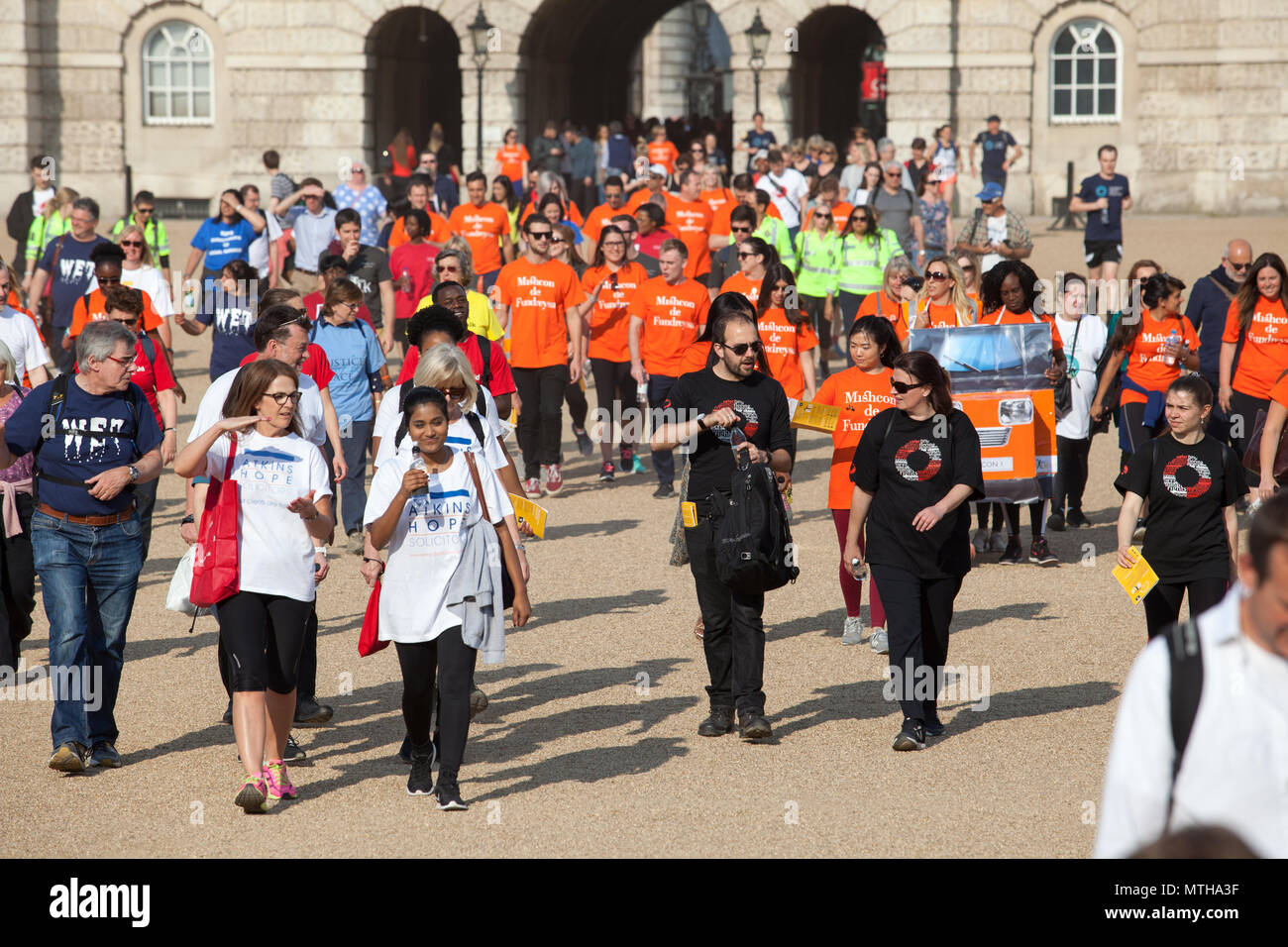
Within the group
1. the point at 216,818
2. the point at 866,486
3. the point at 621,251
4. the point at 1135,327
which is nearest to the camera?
the point at 216,818

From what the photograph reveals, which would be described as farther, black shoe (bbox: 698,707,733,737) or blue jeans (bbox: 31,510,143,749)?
black shoe (bbox: 698,707,733,737)

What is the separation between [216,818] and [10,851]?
0.71 meters

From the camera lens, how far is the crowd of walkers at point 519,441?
245 inches

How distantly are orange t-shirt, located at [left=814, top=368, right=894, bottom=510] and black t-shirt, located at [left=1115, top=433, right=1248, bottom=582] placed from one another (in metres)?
1.87

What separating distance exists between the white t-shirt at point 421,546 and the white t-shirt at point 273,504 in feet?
0.96

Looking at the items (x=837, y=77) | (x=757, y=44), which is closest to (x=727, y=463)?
(x=757, y=44)

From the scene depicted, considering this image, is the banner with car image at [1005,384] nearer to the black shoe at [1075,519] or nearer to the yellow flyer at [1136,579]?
the black shoe at [1075,519]

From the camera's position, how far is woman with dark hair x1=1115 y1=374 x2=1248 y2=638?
6.85m

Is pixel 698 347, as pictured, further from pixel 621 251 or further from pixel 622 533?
pixel 621 251

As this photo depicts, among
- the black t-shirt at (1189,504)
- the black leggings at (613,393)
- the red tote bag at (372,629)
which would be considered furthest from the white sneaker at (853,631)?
the black leggings at (613,393)

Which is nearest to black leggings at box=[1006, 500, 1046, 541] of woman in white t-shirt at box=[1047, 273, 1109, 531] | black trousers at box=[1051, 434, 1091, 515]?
woman in white t-shirt at box=[1047, 273, 1109, 531]

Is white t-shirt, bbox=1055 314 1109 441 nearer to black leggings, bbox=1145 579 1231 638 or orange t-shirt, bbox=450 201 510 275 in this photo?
black leggings, bbox=1145 579 1231 638

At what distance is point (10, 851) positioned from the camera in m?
5.76

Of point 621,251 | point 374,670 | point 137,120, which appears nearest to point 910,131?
point 137,120
